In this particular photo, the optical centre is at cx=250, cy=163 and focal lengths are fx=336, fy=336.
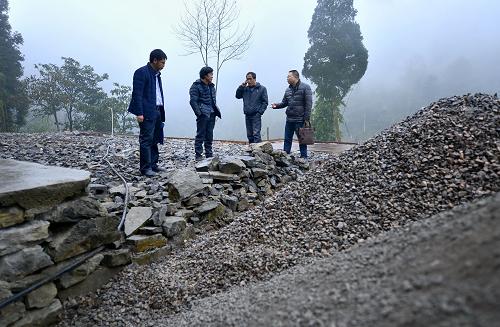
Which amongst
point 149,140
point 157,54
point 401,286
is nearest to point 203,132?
point 149,140

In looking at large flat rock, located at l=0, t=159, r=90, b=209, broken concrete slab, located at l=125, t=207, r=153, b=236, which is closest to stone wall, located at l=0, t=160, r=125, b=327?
large flat rock, located at l=0, t=159, r=90, b=209

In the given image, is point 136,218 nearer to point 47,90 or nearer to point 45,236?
point 45,236

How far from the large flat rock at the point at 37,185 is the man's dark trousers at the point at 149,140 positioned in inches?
65.9

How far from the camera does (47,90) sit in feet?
65.2

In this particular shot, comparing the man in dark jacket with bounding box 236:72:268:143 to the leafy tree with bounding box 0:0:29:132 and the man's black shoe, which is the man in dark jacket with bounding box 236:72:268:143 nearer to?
the man's black shoe

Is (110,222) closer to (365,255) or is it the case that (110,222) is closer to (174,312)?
(174,312)

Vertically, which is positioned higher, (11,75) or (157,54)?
(11,75)

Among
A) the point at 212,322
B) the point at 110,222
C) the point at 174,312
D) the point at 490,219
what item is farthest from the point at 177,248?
the point at 490,219

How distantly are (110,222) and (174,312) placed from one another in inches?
41.7

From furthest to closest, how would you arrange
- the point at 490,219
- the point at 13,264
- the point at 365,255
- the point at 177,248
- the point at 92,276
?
the point at 177,248 → the point at 92,276 → the point at 13,264 → the point at 365,255 → the point at 490,219

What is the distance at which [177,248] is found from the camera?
353 centimetres

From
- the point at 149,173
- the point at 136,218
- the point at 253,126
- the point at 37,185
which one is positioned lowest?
the point at 136,218

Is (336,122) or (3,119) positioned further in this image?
(336,122)

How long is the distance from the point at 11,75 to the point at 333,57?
18211 millimetres
